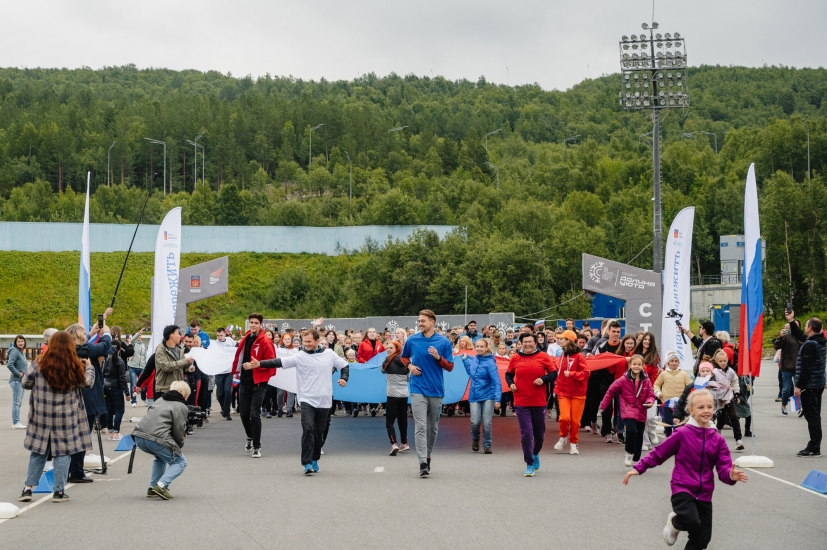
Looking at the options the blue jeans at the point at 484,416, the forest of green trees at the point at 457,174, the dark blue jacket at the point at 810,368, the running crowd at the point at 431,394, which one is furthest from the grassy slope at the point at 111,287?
the dark blue jacket at the point at 810,368

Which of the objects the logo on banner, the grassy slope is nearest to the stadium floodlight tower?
the logo on banner

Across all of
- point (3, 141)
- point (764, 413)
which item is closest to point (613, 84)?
point (3, 141)

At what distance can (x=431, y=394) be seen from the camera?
13453 millimetres

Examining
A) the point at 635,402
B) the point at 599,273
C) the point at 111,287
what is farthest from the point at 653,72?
the point at 111,287

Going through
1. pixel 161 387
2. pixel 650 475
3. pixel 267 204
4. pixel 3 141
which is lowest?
pixel 650 475

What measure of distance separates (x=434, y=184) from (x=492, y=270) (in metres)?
69.7

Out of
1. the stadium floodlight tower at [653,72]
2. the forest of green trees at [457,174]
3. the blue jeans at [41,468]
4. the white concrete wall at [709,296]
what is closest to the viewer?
the blue jeans at [41,468]

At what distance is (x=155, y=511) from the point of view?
10.3 meters

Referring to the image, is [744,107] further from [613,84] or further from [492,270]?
[492,270]

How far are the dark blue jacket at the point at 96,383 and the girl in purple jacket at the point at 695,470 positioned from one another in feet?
22.5

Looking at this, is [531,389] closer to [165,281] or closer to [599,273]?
[165,281]

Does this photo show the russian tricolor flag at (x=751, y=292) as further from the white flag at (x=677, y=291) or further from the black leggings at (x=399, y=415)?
the black leggings at (x=399, y=415)

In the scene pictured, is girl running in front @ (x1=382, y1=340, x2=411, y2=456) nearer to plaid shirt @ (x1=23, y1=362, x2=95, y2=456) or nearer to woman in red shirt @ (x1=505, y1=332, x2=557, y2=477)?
woman in red shirt @ (x1=505, y1=332, x2=557, y2=477)

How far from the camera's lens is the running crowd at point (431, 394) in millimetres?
10711
